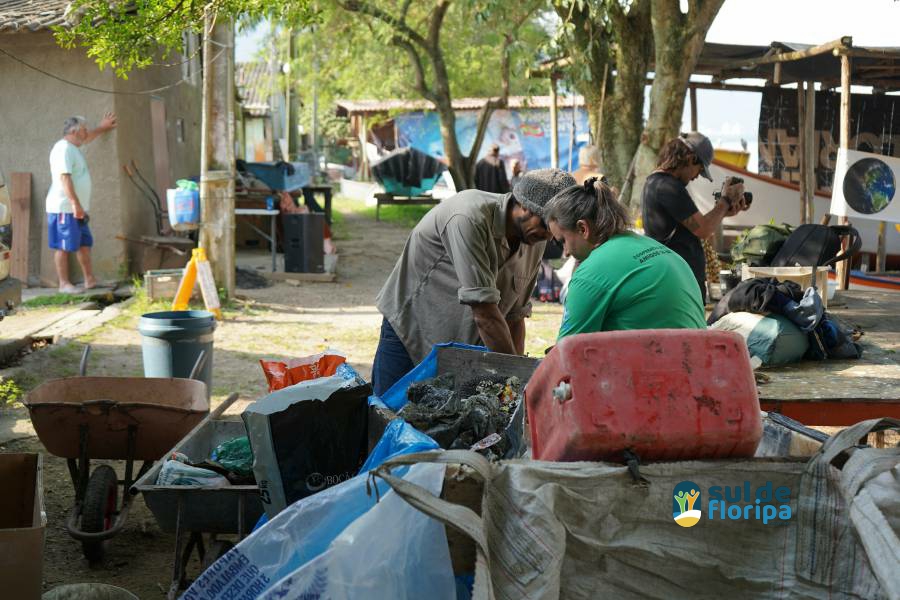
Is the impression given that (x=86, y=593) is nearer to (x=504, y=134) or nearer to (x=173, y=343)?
(x=173, y=343)

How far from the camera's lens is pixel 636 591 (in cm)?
227

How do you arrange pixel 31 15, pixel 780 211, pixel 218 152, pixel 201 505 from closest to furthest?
pixel 201 505 < pixel 218 152 < pixel 31 15 < pixel 780 211

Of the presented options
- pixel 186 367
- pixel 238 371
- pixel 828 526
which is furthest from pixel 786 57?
pixel 828 526

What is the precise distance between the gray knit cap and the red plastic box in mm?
1637

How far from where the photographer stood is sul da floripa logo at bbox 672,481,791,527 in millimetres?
2295

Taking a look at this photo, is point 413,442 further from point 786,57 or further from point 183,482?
point 786,57

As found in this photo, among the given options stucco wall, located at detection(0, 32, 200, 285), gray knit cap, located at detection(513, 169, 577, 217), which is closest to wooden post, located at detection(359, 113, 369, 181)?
stucco wall, located at detection(0, 32, 200, 285)

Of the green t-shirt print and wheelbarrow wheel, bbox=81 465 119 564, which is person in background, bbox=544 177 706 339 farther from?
wheelbarrow wheel, bbox=81 465 119 564

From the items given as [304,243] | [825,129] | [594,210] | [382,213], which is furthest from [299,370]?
[382,213]

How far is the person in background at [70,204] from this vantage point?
10805 millimetres

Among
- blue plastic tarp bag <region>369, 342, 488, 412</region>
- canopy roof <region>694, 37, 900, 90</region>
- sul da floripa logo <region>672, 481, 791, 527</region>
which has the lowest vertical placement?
blue plastic tarp bag <region>369, 342, 488, 412</region>

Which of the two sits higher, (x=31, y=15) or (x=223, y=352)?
(x=31, y=15)

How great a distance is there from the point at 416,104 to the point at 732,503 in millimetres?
30792

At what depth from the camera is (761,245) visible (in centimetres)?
906
